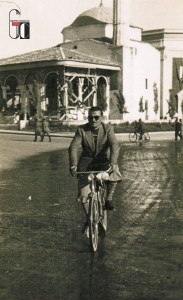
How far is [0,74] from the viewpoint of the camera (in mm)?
49750

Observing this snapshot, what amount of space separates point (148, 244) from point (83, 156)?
1403 millimetres

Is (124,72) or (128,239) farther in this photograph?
(124,72)

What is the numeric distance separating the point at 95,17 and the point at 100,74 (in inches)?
491

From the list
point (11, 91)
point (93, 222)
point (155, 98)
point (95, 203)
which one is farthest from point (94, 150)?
point (155, 98)

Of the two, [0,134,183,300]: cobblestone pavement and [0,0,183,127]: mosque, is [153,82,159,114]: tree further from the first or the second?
[0,134,183,300]: cobblestone pavement

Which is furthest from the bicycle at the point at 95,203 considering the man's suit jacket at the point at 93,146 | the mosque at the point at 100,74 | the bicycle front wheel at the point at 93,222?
the mosque at the point at 100,74

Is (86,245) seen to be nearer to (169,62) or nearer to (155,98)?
(155,98)

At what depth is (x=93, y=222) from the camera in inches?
226

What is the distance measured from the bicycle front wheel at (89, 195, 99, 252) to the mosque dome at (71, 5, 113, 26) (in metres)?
52.8

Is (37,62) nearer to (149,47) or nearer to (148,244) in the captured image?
(149,47)

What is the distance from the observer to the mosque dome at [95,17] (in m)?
57.5

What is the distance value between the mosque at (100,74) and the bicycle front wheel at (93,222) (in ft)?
119

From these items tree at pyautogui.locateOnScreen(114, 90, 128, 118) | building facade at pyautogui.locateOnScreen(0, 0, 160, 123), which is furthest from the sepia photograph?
tree at pyautogui.locateOnScreen(114, 90, 128, 118)

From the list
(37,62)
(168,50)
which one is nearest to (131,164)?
(37,62)
